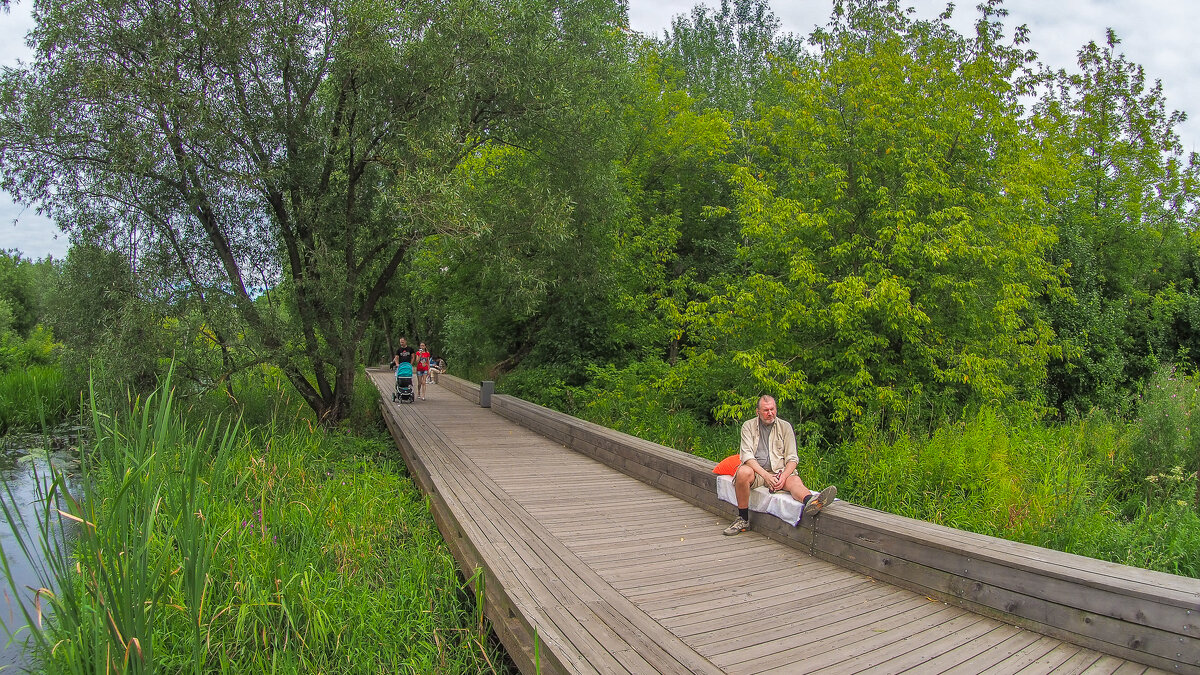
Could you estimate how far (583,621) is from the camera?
3.74m

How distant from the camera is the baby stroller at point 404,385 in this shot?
14.9 m

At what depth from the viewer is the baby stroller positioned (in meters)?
14.9

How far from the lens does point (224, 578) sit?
5285 mm

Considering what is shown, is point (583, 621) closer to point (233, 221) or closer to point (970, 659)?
point (970, 659)

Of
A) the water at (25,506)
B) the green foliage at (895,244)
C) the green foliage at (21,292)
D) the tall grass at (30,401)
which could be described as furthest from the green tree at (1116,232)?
the green foliage at (21,292)

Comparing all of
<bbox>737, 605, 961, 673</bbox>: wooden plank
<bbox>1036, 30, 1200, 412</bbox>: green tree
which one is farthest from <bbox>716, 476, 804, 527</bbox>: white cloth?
<bbox>1036, 30, 1200, 412</bbox>: green tree

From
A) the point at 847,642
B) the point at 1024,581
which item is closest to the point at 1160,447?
the point at 1024,581

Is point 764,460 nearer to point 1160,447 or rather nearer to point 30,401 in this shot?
point 1160,447

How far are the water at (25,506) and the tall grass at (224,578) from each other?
0.17 meters

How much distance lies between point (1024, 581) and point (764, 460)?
2.24 meters

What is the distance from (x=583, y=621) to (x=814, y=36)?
9.74 m

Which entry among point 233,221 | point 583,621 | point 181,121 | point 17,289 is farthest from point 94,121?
point 17,289

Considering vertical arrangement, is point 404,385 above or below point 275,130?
below

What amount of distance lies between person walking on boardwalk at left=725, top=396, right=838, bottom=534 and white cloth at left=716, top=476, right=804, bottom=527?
0.18 feet
